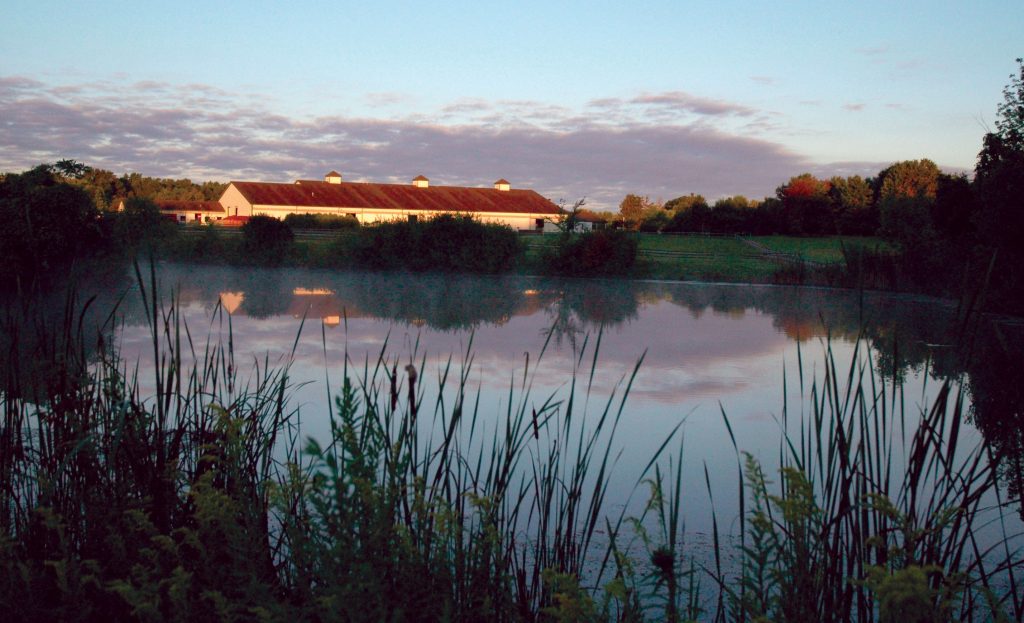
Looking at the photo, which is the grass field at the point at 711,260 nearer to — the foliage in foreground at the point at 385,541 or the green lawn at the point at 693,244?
the green lawn at the point at 693,244

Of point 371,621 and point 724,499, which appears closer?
point 371,621

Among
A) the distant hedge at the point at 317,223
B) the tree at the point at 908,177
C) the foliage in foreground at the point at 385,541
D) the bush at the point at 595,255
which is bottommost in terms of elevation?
the foliage in foreground at the point at 385,541

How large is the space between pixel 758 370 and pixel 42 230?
482 inches

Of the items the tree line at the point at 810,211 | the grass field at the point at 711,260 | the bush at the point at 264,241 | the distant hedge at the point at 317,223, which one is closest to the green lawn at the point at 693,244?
the grass field at the point at 711,260

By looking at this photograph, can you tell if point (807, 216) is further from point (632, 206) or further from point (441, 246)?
point (441, 246)

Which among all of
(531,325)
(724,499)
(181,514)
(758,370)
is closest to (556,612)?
(181,514)

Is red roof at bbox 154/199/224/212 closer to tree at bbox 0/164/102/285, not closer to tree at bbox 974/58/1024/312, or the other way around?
tree at bbox 0/164/102/285

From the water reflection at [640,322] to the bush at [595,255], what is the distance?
111 centimetres

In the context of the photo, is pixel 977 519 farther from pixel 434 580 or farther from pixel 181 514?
pixel 181 514

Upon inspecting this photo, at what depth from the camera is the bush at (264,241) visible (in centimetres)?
2345

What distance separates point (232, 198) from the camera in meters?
43.2

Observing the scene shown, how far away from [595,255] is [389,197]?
24.0 metres

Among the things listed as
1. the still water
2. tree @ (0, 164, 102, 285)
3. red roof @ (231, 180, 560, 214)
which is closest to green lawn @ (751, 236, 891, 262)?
the still water

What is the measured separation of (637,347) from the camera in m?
9.81
